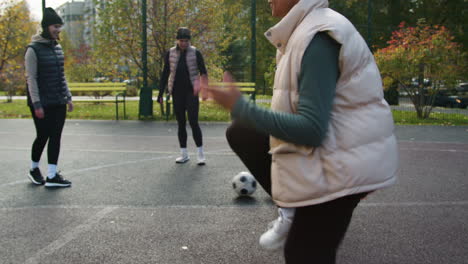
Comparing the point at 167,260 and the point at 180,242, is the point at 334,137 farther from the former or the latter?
the point at 180,242

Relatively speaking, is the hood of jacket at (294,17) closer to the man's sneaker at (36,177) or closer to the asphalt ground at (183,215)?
the asphalt ground at (183,215)

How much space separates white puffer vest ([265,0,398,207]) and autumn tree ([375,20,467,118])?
13363 mm

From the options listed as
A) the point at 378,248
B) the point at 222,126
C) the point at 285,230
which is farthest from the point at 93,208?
the point at 222,126

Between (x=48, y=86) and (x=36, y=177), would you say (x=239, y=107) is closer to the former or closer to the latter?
(x=48, y=86)

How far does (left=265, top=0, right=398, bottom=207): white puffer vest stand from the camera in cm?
172

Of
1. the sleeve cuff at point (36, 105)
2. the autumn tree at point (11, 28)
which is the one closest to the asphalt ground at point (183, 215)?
the sleeve cuff at point (36, 105)

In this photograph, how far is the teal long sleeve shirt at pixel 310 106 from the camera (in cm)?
164

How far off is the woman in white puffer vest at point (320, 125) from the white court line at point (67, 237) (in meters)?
2.22

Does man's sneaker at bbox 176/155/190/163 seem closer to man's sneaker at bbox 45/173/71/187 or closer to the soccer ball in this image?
man's sneaker at bbox 45/173/71/187

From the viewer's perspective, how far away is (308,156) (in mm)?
1758

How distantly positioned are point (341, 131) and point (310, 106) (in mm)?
178

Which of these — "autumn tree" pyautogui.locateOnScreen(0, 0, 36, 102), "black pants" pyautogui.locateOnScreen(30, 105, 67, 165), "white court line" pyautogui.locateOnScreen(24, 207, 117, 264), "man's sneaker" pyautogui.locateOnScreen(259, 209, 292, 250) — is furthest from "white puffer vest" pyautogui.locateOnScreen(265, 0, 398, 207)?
"autumn tree" pyautogui.locateOnScreen(0, 0, 36, 102)

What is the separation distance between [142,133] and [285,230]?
30.4ft

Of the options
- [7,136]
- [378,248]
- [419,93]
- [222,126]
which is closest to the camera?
[378,248]
